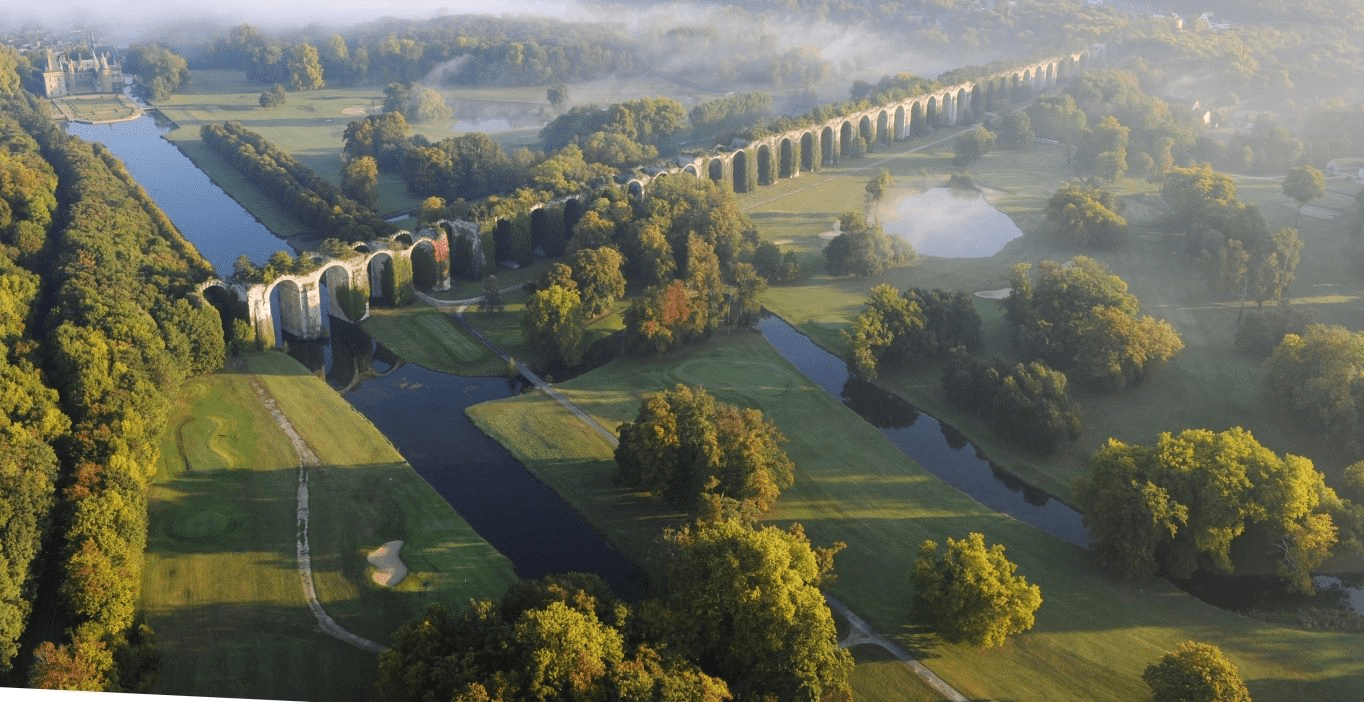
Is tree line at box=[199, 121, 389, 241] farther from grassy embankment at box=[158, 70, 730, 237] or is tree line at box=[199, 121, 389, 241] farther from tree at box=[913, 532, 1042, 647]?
tree at box=[913, 532, 1042, 647]

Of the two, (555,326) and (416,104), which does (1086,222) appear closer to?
(555,326)

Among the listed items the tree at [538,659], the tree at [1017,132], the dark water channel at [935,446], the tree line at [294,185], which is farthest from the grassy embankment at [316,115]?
the tree at [538,659]

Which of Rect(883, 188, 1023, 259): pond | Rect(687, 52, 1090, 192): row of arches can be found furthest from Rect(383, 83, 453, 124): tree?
Rect(883, 188, 1023, 259): pond

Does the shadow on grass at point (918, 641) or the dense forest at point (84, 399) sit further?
the shadow on grass at point (918, 641)

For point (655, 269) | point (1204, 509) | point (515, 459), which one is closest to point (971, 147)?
point (655, 269)

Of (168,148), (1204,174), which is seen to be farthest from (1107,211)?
(168,148)

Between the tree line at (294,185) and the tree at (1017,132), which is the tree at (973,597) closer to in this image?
the tree line at (294,185)
